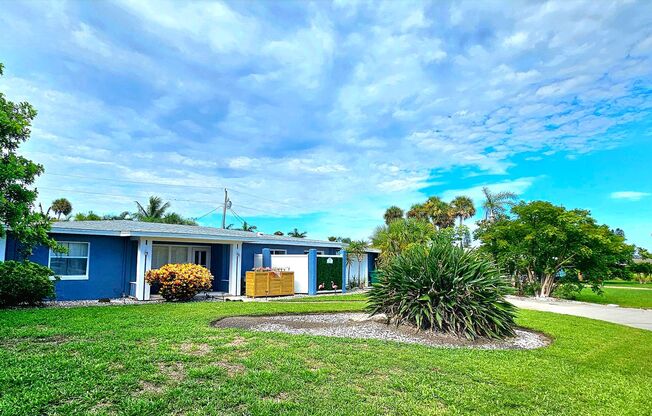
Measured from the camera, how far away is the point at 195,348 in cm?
630

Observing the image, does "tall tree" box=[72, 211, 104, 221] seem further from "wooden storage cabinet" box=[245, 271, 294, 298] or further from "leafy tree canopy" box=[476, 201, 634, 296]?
"leafy tree canopy" box=[476, 201, 634, 296]

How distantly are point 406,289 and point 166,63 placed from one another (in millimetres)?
10637

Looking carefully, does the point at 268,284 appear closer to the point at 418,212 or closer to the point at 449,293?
the point at 449,293

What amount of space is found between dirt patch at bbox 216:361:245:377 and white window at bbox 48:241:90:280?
11195 millimetres

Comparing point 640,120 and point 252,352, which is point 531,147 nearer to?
point 640,120

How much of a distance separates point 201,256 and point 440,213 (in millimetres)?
26483

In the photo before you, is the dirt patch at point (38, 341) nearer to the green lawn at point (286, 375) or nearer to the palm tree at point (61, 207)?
the green lawn at point (286, 375)

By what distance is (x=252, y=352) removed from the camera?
20.2 feet

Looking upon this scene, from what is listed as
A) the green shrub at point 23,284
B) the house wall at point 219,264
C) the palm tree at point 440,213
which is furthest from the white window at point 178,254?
the palm tree at point 440,213

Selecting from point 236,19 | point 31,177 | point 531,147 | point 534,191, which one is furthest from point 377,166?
point 31,177

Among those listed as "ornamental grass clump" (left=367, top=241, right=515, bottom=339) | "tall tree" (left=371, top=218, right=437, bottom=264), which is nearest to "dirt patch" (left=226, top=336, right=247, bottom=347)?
"ornamental grass clump" (left=367, top=241, right=515, bottom=339)

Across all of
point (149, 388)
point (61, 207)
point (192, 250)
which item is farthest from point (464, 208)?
point (61, 207)

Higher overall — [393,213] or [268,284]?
[393,213]

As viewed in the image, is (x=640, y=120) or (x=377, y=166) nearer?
(x=640, y=120)
